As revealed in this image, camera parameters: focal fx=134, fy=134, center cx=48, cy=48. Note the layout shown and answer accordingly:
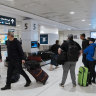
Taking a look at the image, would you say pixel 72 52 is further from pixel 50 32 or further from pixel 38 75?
pixel 50 32

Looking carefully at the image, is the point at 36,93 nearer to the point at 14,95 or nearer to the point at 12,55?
the point at 14,95

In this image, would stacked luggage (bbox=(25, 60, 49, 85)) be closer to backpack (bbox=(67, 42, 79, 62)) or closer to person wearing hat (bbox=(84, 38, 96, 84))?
backpack (bbox=(67, 42, 79, 62))

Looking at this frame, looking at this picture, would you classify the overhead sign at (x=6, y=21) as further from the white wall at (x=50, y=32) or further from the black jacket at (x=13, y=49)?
the white wall at (x=50, y=32)

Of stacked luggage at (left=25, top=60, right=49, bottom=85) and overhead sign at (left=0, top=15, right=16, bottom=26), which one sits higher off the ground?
overhead sign at (left=0, top=15, right=16, bottom=26)

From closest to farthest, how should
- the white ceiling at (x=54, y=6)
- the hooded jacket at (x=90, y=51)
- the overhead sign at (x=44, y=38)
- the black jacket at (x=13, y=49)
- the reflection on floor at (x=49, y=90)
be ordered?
the reflection on floor at (x=49, y=90) < the black jacket at (x=13, y=49) < the hooded jacket at (x=90, y=51) < the white ceiling at (x=54, y=6) < the overhead sign at (x=44, y=38)

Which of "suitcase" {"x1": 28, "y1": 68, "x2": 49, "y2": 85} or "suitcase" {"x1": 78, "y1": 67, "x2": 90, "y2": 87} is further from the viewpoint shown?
"suitcase" {"x1": 28, "y1": 68, "x2": 49, "y2": 85}

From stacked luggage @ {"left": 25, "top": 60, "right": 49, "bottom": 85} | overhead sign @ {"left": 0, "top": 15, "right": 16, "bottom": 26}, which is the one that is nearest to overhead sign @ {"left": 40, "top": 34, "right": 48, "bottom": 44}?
overhead sign @ {"left": 0, "top": 15, "right": 16, "bottom": 26}

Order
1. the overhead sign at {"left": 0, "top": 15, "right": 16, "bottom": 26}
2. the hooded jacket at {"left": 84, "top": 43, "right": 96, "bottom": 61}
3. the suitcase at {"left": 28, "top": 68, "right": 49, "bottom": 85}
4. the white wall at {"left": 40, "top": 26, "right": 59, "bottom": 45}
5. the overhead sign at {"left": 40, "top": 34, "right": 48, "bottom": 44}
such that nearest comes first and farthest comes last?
the hooded jacket at {"left": 84, "top": 43, "right": 96, "bottom": 61} → the suitcase at {"left": 28, "top": 68, "right": 49, "bottom": 85} → the overhead sign at {"left": 0, "top": 15, "right": 16, "bottom": 26} → the white wall at {"left": 40, "top": 26, "right": 59, "bottom": 45} → the overhead sign at {"left": 40, "top": 34, "right": 48, "bottom": 44}

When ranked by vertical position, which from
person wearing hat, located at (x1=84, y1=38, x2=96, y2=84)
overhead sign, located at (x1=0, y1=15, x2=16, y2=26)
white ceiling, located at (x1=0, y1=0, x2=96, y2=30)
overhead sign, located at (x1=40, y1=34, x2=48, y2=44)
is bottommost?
person wearing hat, located at (x1=84, y1=38, x2=96, y2=84)

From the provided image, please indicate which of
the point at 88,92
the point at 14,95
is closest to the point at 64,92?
the point at 88,92

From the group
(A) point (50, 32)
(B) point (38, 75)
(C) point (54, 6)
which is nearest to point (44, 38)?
(A) point (50, 32)

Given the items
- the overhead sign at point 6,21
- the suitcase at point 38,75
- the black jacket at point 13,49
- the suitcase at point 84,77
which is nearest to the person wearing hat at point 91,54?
the suitcase at point 84,77

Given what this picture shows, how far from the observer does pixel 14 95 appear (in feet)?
11.3

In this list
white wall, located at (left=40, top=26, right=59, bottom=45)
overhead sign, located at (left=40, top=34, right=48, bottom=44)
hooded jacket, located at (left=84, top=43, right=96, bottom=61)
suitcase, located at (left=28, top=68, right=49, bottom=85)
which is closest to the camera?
hooded jacket, located at (left=84, top=43, right=96, bottom=61)
